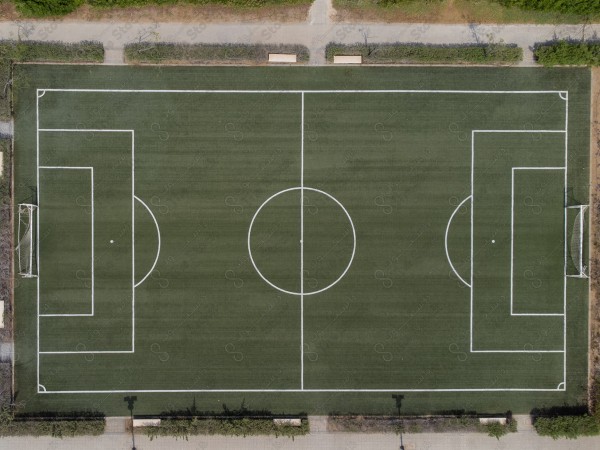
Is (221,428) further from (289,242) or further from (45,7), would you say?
(45,7)

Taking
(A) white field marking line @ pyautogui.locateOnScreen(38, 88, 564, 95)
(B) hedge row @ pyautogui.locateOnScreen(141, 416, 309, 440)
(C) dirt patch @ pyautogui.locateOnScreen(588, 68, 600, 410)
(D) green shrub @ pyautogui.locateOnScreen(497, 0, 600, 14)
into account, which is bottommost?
(B) hedge row @ pyautogui.locateOnScreen(141, 416, 309, 440)

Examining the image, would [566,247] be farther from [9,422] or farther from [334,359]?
[9,422]

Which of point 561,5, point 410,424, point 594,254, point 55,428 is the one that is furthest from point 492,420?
point 55,428

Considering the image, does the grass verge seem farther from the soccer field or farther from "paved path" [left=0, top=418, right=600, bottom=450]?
"paved path" [left=0, top=418, right=600, bottom=450]

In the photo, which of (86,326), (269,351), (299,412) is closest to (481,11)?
(269,351)

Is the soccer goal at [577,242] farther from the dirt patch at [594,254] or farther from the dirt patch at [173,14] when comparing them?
the dirt patch at [173,14]

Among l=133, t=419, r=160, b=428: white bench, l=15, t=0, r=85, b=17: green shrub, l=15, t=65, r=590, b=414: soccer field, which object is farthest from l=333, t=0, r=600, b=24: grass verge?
l=133, t=419, r=160, b=428: white bench
